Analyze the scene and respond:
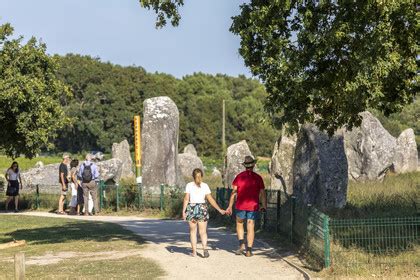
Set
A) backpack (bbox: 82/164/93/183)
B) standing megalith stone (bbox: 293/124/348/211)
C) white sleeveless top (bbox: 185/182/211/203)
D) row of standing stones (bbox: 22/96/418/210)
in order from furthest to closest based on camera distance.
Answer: backpack (bbox: 82/164/93/183), row of standing stones (bbox: 22/96/418/210), standing megalith stone (bbox: 293/124/348/211), white sleeveless top (bbox: 185/182/211/203)

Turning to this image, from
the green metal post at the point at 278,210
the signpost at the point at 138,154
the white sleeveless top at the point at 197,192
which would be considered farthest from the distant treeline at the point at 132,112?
the white sleeveless top at the point at 197,192

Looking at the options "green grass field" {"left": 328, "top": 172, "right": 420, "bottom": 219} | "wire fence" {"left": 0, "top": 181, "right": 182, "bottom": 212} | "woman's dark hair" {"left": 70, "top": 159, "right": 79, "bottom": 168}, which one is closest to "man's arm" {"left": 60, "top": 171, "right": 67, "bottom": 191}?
"woman's dark hair" {"left": 70, "top": 159, "right": 79, "bottom": 168}

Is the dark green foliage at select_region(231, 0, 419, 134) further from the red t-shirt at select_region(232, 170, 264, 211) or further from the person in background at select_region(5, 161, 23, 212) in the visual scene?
the person in background at select_region(5, 161, 23, 212)

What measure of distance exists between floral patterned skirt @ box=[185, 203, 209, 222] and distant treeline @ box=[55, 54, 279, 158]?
62.7 m

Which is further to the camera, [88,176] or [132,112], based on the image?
[132,112]

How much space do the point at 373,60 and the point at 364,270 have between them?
3.32m

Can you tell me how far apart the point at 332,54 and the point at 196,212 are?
4.04 m

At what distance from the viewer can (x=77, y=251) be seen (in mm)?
16172

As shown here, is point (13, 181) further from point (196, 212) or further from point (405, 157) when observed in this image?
point (405, 157)

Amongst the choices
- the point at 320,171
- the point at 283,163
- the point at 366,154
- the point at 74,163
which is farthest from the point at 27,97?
the point at 366,154

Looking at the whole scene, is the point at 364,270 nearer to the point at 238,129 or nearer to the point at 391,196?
the point at 391,196

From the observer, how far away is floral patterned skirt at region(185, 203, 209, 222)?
49.3ft

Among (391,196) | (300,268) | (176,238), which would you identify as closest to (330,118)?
(300,268)

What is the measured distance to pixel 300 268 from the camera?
13.1 metres
